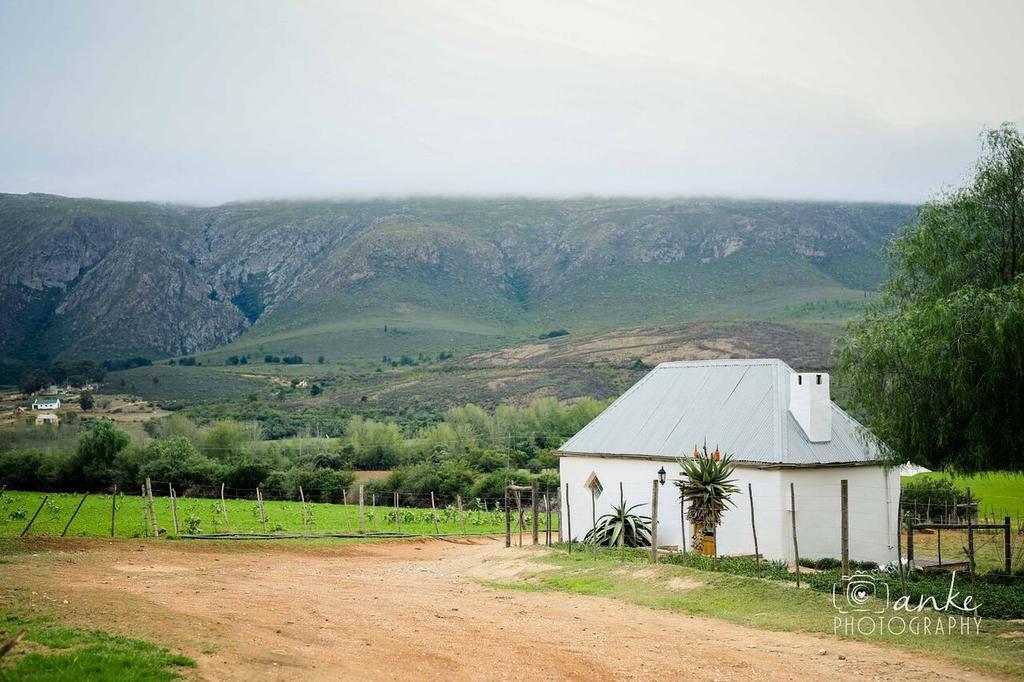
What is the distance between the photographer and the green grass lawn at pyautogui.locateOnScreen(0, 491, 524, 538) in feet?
116

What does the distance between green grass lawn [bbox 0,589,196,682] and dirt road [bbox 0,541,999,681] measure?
431 mm

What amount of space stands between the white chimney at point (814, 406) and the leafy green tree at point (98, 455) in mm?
45658

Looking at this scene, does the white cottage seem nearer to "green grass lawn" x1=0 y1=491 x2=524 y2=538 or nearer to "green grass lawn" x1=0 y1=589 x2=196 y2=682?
"green grass lawn" x1=0 y1=491 x2=524 y2=538

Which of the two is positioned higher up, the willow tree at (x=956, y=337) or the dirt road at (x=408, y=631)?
the willow tree at (x=956, y=337)

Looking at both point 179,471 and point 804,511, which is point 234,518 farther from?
point 804,511

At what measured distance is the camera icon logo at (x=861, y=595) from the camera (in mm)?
16391

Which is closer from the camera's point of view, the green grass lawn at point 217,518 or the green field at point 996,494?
the green grass lawn at point 217,518

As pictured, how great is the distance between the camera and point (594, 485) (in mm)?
29969

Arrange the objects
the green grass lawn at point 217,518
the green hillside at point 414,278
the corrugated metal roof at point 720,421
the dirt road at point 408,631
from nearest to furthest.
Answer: the dirt road at point 408,631 → the corrugated metal roof at point 720,421 → the green grass lawn at point 217,518 → the green hillside at point 414,278

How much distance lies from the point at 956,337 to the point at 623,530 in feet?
37.6

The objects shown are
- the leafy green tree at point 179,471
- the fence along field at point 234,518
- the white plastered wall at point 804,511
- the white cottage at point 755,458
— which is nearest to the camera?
the white plastered wall at point 804,511

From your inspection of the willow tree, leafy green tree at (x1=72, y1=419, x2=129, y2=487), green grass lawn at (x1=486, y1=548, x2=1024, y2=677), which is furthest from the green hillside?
green grass lawn at (x1=486, y1=548, x2=1024, y2=677)

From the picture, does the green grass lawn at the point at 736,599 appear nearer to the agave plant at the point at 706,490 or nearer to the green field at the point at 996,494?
the agave plant at the point at 706,490

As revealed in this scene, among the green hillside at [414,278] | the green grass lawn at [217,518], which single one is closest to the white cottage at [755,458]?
the green grass lawn at [217,518]
